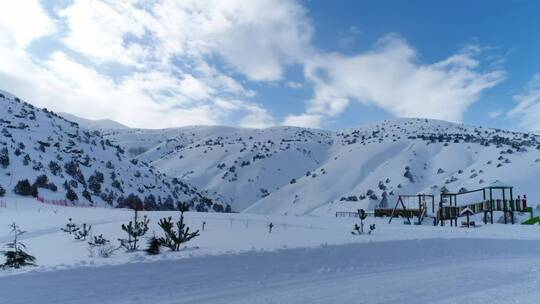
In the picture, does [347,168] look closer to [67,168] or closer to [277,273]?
[67,168]

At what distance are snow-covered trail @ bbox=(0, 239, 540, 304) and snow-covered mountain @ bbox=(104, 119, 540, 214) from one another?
1501 inches

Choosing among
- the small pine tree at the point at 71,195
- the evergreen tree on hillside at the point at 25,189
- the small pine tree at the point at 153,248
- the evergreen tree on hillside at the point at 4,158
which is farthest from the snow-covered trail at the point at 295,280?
the evergreen tree on hillside at the point at 4,158

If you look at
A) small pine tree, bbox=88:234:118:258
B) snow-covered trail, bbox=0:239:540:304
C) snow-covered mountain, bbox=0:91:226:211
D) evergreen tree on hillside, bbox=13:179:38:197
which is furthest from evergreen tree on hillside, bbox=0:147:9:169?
snow-covered trail, bbox=0:239:540:304

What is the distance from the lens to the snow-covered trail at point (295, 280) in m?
8.78

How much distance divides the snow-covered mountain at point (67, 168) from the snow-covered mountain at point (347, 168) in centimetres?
1541

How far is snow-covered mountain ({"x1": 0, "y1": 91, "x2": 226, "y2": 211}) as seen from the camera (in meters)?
40.7

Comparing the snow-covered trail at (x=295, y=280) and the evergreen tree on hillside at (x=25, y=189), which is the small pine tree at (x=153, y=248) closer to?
the snow-covered trail at (x=295, y=280)

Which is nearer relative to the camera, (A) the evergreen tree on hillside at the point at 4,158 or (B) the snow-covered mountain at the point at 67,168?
(B) the snow-covered mountain at the point at 67,168

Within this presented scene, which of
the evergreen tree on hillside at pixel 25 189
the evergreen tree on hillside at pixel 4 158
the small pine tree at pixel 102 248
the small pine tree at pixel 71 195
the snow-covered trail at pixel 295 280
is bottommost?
the snow-covered trail at pixel 295 280

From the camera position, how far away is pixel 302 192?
69000 millimetres

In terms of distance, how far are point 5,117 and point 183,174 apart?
4437 centimetres

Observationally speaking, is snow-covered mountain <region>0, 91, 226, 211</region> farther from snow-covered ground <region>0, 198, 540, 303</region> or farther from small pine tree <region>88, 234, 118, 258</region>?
small pine tree <region>88, 234, 118, 258</region>

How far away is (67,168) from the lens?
47344mm

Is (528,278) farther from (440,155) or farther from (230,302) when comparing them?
(440,155)
